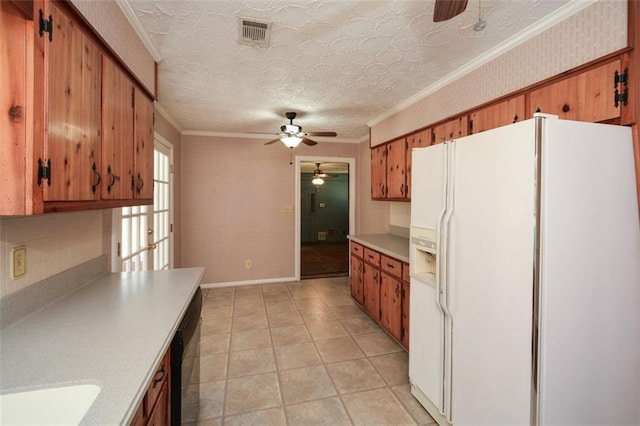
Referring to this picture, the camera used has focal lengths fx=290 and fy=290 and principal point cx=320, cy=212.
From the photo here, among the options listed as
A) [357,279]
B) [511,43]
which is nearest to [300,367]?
[357,279]

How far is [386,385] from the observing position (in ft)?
7.37

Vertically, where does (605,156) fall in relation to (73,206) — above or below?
above

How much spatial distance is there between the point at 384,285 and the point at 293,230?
2.27 meters

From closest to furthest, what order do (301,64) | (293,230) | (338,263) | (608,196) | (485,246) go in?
(608,196), (485,246), (301,64), (293,230), (338,263)

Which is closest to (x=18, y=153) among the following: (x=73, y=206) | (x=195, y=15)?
(x=73, y=206)

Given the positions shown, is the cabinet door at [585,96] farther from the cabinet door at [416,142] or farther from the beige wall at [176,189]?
the beige wall at [176,189]

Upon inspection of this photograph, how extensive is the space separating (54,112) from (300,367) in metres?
2.36

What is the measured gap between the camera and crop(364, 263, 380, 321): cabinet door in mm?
3205

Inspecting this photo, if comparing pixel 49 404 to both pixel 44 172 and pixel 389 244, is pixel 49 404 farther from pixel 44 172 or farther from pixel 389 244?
pixel 389 244

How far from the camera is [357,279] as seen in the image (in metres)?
3.79

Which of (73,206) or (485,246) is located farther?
(485,246)

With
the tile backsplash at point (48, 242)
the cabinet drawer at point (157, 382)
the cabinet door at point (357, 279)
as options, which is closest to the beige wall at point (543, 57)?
the cabinet door at point (357, 279)

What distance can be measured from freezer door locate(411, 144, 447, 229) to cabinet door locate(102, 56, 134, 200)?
1799 mm

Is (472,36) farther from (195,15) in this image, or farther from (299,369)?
(299,369)
